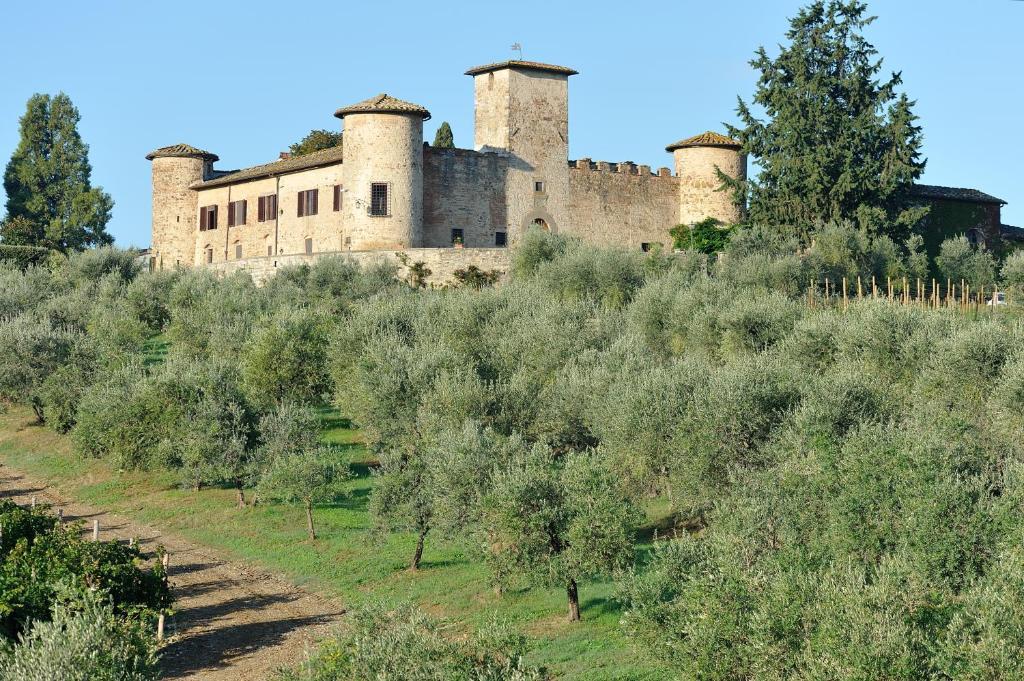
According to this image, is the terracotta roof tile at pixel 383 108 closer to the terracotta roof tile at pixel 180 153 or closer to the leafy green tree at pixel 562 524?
the terracotta roof tile at pixel 180 153

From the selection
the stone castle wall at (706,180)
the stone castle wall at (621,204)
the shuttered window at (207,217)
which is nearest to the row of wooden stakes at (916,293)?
the stone castle wall at (706,180)

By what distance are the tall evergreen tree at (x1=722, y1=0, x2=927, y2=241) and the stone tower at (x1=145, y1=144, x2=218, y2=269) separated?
22933 millimetres

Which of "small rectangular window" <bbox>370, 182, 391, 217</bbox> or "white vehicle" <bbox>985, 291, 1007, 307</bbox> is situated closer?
"white vehicle" <bbox>985, 291, 1007, 307</bbox>

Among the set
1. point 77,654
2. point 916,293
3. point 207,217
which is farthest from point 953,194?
point 77,654

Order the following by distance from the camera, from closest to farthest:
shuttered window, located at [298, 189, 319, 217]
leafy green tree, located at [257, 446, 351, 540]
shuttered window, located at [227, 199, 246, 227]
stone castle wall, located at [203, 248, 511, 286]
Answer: leafy green tree, located at [257, 446, 351, 540]
stone castle wall, located at [203, 248, 511, 286]
shuttered window, located at [298, 189, 319, 217]
shuttered window, located at [227, 199, 246, 227]

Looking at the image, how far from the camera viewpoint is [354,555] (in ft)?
87.3

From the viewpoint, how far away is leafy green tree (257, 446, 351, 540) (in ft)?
92.1

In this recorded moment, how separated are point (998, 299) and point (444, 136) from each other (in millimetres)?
26403

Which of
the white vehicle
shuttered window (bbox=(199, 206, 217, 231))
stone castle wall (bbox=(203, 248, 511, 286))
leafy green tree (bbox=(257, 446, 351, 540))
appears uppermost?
shuttered window (bbox=(199, 206, 217, 231))

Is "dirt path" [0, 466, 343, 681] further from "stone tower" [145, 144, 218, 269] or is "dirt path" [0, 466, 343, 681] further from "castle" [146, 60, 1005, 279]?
"stone tower" [145, 144, 218, 269]

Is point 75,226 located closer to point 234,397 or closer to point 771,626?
point 234,397

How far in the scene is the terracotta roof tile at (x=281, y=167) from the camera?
5300cm

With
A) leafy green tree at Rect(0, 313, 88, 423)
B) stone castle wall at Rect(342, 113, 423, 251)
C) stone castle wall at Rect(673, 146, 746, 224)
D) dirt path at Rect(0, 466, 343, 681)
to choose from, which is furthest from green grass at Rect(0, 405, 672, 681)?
stone castle wall at Rect(673, 146, 746, 224)

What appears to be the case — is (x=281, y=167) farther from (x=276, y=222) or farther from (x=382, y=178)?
(x=382, y=178)
